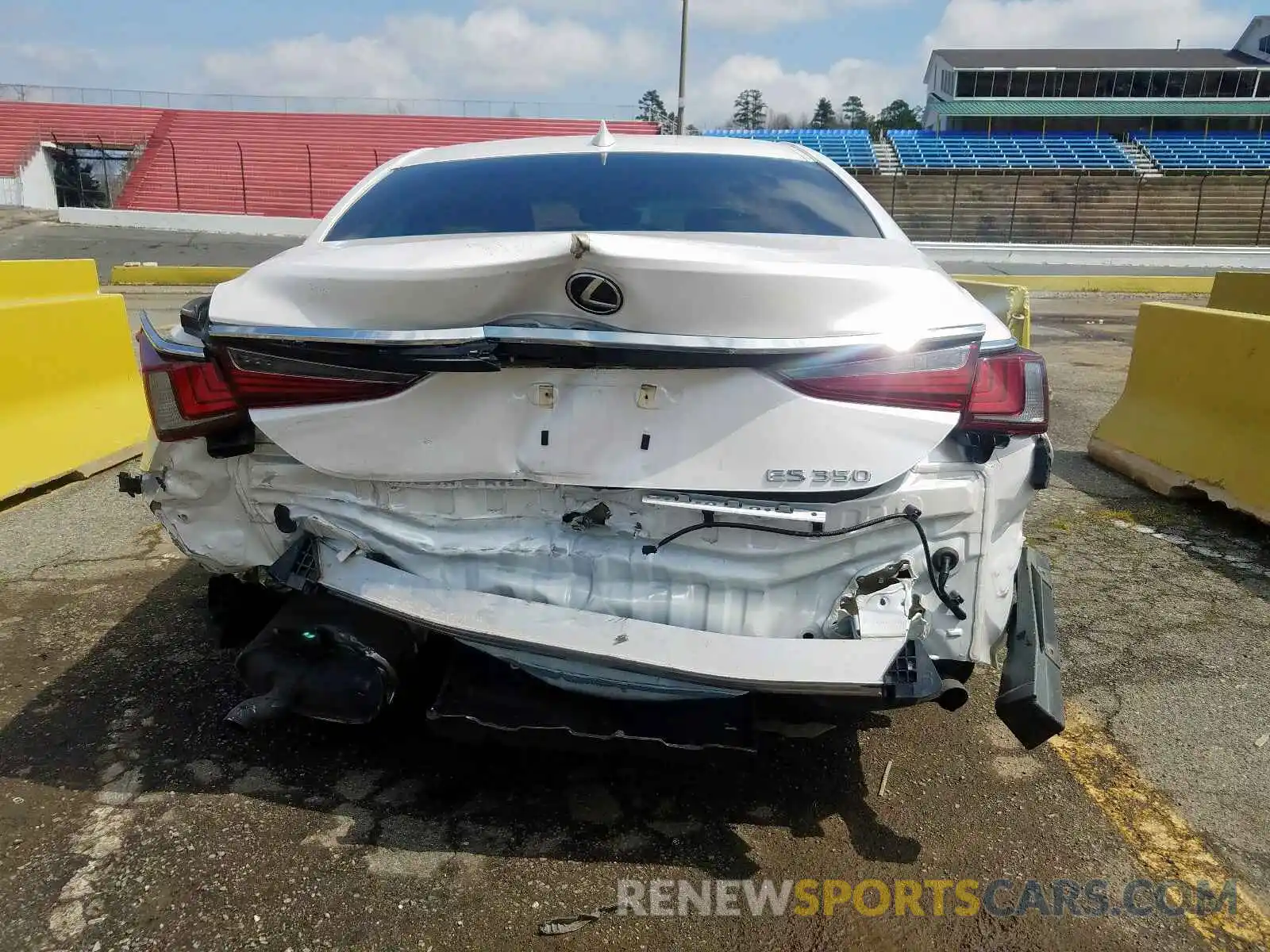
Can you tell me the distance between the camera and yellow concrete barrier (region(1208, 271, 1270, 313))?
7.54 m

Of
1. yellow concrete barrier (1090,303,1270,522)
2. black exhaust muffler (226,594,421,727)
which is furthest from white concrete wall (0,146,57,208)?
black exhaust muffler (226,594,421,727)

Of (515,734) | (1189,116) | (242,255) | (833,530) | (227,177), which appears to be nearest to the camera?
(833,530)

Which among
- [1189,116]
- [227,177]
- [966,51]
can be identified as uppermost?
[966,51]

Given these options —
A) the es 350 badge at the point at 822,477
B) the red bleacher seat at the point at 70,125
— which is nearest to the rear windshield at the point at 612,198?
the es 350 badge at the point at 822,477

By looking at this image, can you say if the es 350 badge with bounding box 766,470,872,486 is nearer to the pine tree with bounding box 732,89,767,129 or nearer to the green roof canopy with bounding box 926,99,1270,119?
the green roof canopy with bounding box 926,99,1270,119

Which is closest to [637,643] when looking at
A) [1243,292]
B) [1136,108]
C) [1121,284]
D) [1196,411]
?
[1196,411]

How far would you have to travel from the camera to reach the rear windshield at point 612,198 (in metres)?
2.84

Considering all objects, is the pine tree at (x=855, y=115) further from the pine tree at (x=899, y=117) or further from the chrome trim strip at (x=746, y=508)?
the chrome trim strip at (x=746, y=508)

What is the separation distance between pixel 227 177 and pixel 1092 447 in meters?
31.2

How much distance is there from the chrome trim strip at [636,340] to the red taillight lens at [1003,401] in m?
0.12

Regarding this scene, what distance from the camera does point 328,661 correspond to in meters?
2.40

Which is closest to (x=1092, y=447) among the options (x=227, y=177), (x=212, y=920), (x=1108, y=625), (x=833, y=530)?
(x=1108, y=625)

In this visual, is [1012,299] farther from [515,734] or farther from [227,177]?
[227,177]

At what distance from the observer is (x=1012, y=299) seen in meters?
4.30
